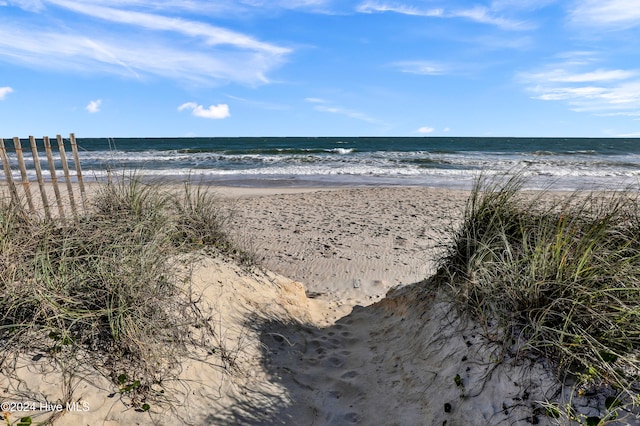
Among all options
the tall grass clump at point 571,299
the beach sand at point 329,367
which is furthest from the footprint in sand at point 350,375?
the tall grass clump at point 571,299

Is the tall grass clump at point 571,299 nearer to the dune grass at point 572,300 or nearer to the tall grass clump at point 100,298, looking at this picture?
the dune grass at point 572,300

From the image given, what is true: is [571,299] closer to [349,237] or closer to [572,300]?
[572,300]

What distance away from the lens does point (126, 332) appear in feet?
9.72

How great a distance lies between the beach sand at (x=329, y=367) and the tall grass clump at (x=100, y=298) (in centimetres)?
15

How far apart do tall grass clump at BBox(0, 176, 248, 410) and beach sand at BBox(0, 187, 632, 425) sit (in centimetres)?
15

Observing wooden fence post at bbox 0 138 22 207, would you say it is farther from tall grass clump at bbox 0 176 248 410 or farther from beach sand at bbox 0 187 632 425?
beach sand at bbox 0 187 632 425

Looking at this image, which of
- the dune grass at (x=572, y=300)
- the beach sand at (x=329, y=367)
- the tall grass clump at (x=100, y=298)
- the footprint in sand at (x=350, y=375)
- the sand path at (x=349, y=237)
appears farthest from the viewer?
the sand path at (x=349, y=237)

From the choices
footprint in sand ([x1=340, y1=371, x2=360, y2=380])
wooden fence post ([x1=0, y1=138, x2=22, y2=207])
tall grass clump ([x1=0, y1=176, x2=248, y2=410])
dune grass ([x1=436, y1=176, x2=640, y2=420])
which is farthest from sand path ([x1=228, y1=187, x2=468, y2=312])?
wooden fence post ([x1=0, y1=138, x2=22, y2=207])

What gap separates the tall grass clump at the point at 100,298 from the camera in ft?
9.52

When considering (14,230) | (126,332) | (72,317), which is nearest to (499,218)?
(126,332)

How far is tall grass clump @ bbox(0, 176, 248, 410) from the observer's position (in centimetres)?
290

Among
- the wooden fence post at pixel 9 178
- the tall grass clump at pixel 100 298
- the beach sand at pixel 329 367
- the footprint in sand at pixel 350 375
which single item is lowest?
the footprint in sand at pixel 350 375

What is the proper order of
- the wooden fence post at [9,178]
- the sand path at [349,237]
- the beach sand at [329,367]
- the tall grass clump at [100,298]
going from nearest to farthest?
the beach sand at [329,367] → the tall grass clump at [100,298] → the wooden fence post at [9,178] → the sand path at [349,237]

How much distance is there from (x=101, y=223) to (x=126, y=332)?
1.51m
